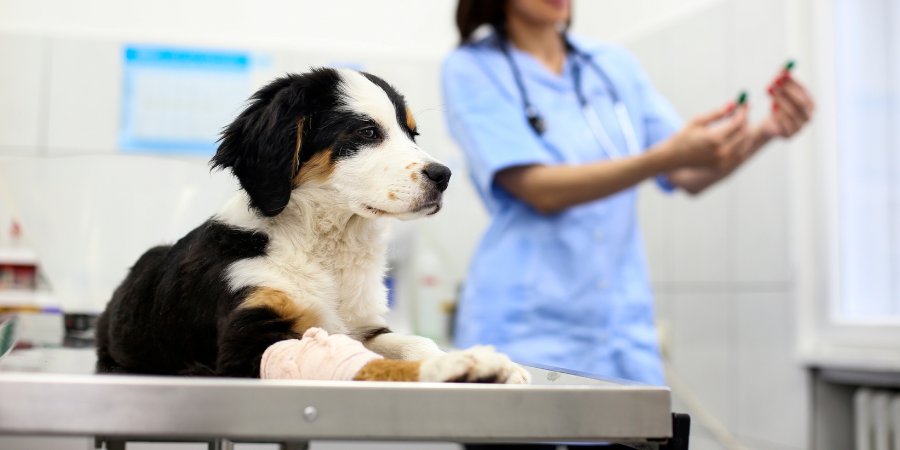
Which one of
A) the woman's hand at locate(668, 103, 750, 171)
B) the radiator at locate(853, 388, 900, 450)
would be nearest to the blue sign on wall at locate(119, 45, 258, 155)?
the woman's hand at locate(668, 103, 750, 171)

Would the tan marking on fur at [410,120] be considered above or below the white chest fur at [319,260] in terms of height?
above

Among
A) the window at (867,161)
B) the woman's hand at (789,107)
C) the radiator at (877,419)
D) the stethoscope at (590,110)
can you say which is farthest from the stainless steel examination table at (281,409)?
the window at (867,161)

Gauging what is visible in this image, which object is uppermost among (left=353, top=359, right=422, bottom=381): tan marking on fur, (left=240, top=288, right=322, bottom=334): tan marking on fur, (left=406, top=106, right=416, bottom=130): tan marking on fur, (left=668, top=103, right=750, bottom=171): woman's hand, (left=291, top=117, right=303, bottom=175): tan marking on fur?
(left=668, top=103, right=750, bottom=171): woman's hand

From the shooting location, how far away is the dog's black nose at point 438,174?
59 cm

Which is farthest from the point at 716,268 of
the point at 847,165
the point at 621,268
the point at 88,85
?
the point at 88,85

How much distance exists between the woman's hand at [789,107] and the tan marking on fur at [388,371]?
964mm

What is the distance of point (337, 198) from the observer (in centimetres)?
61

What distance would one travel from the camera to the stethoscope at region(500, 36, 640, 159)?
154cm

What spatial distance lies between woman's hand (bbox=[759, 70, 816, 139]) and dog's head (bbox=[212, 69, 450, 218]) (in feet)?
2.84

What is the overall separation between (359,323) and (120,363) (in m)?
0.17

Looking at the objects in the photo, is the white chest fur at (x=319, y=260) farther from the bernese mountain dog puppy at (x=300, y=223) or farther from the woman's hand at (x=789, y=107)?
the woman's hand at (x=789, y=107)

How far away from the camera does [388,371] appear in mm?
506

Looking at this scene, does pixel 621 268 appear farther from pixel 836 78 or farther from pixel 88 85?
pixel 88 85

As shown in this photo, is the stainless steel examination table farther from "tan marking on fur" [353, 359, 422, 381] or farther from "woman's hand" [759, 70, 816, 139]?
"woman's hand" [759, 70, 816, 139]
